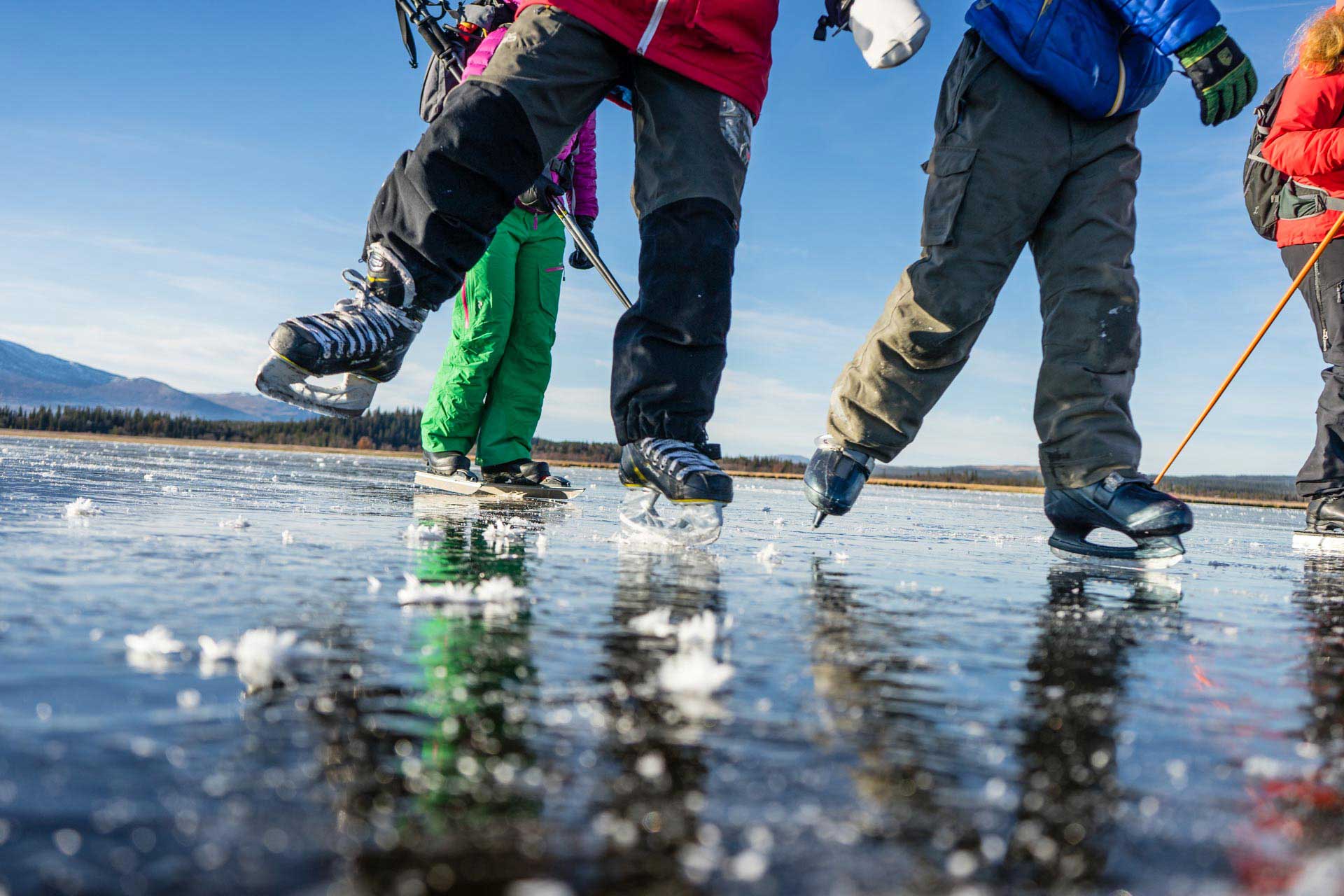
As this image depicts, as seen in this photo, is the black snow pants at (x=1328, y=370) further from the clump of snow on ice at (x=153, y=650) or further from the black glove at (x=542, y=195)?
the clump of snow on ice at (x=153, y=650)

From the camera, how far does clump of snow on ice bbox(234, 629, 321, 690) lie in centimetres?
71

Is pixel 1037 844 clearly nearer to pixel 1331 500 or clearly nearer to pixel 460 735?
pixel 460 735

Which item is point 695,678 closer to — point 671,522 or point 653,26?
point 671,522

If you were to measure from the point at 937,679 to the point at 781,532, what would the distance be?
1.85 m

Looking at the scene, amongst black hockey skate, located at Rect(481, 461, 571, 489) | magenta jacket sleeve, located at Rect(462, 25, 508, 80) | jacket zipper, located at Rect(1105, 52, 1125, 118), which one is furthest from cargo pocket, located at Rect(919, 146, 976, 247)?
black hockey skate, located at Rect(481, 461, 571, 489)

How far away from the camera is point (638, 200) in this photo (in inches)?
87.3

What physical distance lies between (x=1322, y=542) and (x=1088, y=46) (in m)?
2.55

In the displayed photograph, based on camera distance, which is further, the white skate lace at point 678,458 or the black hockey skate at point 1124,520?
the black hockey skate at point 1124,520

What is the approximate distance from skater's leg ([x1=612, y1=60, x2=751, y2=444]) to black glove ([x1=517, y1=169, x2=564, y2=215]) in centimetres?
189

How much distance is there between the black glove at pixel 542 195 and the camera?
13.1 feet

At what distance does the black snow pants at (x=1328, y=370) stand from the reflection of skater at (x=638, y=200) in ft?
9.54

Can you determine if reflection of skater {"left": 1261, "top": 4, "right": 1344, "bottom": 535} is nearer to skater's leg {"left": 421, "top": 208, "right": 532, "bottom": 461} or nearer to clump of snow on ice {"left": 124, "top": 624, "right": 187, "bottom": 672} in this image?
skater's leg {"left": 421, "top": 208, "right": 532, "bottom": 461}

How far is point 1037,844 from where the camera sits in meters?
0.48

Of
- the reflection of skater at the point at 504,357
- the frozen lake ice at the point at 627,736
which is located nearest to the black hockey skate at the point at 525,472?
the reflection of skater at the point at 504,357
